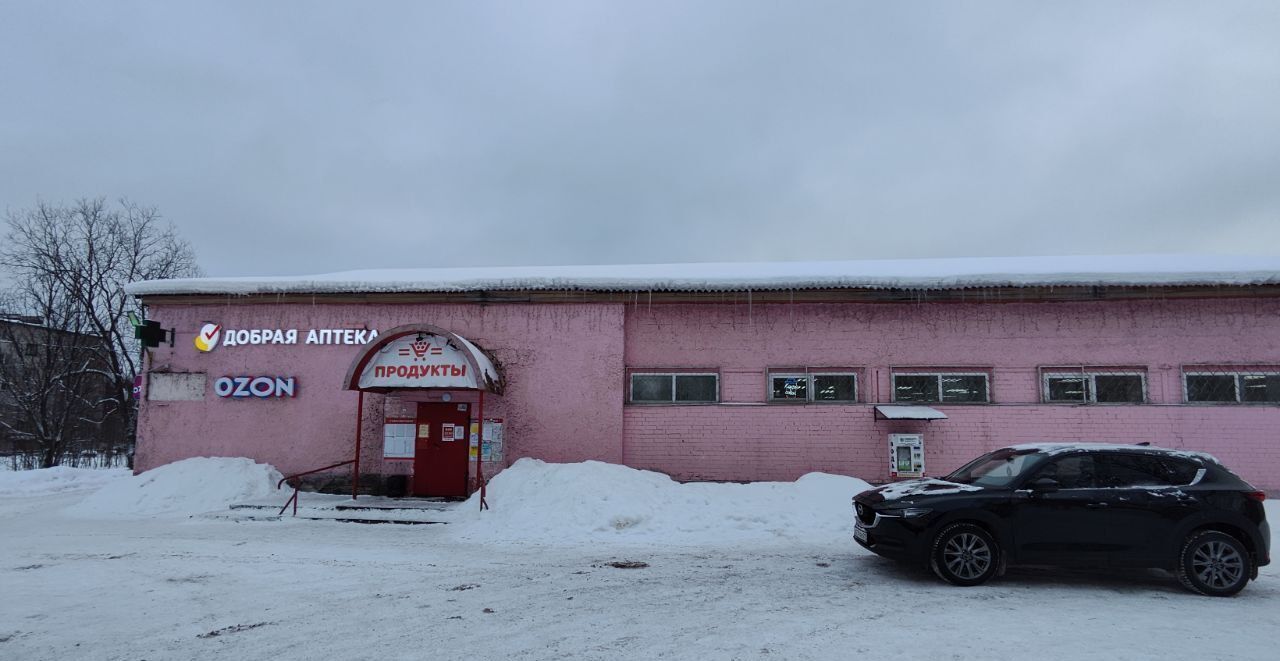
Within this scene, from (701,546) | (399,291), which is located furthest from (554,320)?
(701,546)

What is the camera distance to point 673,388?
1416 cm

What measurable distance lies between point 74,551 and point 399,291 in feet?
23.0

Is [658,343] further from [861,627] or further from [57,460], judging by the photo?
[57,460]

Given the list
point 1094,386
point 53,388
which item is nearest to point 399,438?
point 1094,386

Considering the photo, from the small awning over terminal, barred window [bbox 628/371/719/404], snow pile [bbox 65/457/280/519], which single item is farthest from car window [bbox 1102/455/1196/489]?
snow pile [bbox 65/457/280/519]

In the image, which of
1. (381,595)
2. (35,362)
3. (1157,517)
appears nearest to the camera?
(381,595)

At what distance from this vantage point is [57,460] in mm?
27562

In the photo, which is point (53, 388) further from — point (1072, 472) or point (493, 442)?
point (1072, 472)

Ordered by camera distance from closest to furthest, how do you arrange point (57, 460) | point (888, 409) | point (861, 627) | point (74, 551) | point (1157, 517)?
point (861, 627), point (1157, 517), point (74, 551), point (888, 409), point (57, 460)

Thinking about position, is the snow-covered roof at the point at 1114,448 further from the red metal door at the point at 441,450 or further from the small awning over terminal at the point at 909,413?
the red metal door at the point at 441,450

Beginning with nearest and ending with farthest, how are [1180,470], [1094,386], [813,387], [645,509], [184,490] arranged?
[1180,470] < [645,509] < [184,490] < [1094,386] < [813,387]

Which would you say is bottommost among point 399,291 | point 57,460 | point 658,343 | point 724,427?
point 57,460

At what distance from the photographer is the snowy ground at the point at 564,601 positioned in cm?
539

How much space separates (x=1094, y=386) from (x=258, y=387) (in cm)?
1702
